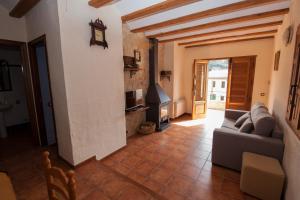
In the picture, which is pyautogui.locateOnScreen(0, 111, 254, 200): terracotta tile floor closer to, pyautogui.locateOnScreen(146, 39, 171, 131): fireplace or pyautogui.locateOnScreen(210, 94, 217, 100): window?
pyautogui.locateOnScreen(146, 39, 171, 131): fireplace

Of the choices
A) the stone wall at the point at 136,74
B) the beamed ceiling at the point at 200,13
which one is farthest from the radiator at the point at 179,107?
the beamed ceiling at the point at 200,13

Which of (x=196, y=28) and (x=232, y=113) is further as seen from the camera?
(x=232, y=113)

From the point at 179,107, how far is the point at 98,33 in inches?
145

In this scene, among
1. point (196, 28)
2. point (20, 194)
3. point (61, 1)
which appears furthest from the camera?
point (196, 28)

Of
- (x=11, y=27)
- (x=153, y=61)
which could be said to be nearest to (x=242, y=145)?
(x=153, y=61)

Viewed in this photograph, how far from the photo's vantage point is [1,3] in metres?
2.30

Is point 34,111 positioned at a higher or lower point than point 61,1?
lower

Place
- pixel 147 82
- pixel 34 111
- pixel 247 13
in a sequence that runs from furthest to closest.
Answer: pixel 147 82, pixel 34 111, pixel 247 13

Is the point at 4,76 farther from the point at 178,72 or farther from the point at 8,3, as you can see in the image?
the point at 178,72

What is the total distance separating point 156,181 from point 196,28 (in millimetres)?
2948

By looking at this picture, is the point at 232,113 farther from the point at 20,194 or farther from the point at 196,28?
the point at 20,194

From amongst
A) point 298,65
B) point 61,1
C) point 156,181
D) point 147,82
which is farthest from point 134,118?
point 298,65

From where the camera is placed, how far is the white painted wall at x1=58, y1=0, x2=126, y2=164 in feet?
6.68

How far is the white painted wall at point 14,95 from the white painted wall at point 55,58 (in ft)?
6.70
